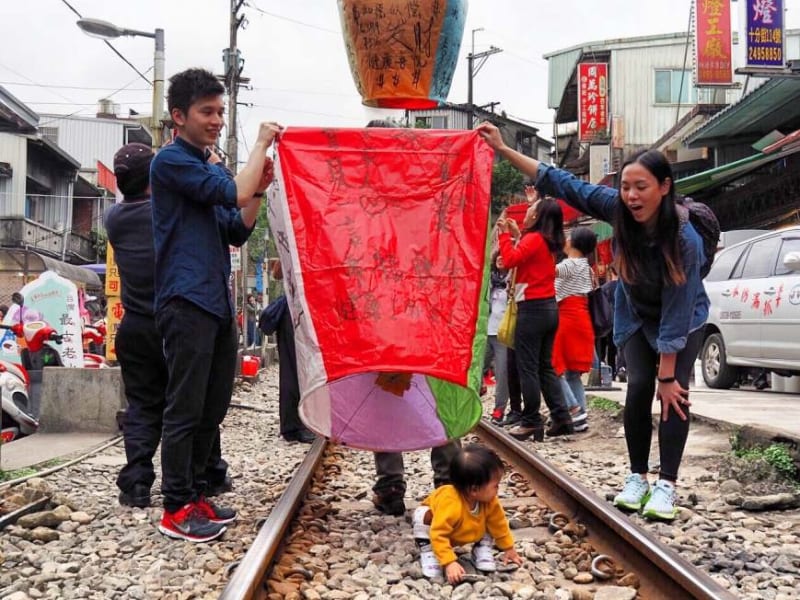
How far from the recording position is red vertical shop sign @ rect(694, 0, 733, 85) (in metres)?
17.5

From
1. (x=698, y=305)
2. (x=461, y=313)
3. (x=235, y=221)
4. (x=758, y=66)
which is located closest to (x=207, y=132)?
(x=235, y=221)

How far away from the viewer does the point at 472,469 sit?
3189mm

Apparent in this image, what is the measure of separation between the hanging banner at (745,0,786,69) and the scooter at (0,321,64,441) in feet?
37.7

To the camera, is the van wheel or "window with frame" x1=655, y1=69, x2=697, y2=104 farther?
"window with frame" x1=655, y1=69, x2=697, y2=104

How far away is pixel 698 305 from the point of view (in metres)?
3.93

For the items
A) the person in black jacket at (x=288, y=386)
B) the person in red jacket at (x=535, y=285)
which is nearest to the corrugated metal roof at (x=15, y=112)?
the person in black jacket at (x=288, y=386)

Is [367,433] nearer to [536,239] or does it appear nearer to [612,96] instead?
[536,239]

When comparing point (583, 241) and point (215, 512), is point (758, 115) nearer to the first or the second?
point (583, 241)

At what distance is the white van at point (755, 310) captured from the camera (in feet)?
28.9

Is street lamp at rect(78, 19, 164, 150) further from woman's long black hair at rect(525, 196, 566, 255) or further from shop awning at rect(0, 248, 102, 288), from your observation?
shop awning at rect(0, 248, 102, 288)

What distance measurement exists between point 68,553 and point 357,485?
6.47 feet

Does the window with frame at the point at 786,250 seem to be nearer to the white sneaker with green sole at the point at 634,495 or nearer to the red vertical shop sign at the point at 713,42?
the white sneaker with green sole at the point at 634,495

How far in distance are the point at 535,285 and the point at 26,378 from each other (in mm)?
5341

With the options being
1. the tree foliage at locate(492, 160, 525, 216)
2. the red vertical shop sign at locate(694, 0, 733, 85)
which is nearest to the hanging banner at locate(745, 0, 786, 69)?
the red vertical shop sign at locate(694, 0, 733, 85)
